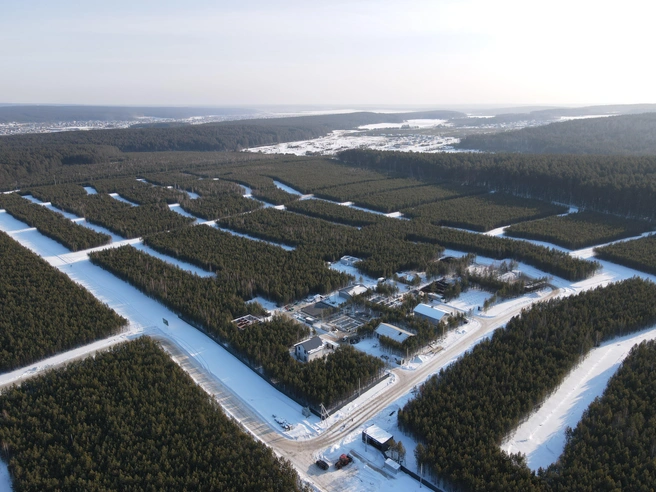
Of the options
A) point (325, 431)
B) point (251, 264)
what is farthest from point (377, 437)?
point (251, 264)

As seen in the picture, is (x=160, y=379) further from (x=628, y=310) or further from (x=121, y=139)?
(x=121, y=139)

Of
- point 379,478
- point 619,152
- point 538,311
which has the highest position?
point 619,152

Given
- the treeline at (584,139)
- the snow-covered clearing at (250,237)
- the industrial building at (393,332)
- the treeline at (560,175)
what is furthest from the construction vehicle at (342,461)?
the treeline at (584,139)

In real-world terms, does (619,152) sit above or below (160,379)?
above

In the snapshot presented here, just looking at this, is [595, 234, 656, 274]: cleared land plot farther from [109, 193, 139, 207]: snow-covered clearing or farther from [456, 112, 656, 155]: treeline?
[109, 193, 139, 207]: snow-covered clearing

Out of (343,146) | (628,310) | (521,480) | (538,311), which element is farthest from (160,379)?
(343,146)

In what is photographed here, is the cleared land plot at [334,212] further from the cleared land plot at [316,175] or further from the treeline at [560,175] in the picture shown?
the treeline at [560,175]

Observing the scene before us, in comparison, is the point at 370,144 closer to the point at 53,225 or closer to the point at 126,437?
Result: the point at 53,225
